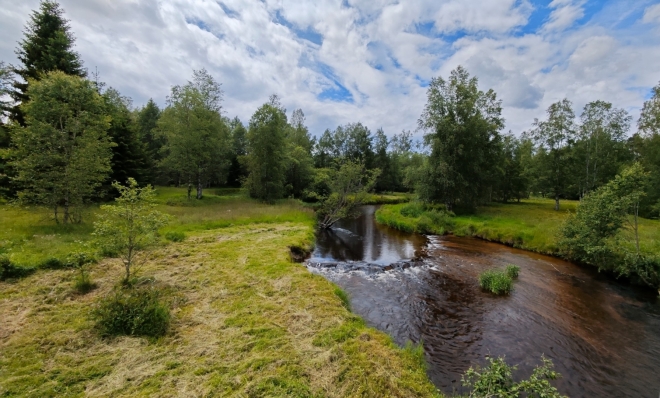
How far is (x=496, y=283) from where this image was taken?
36.7 feet

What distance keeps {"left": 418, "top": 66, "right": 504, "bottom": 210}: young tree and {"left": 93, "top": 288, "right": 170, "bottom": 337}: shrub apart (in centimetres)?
2589

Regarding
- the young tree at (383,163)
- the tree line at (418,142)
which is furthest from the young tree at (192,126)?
the young tree at (383,163)

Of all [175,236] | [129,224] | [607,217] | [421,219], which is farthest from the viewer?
[421,219]

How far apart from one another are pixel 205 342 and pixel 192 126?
29011mm

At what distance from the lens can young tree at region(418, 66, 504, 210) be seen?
27.6 metres

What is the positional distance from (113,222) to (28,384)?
4.45 meters

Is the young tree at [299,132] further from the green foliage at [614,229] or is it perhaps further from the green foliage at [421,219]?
the green foliage at [614,229]

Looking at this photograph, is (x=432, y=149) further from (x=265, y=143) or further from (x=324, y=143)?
(x=324, y=143)

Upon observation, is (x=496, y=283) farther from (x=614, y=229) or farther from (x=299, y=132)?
(x=299, y=132)

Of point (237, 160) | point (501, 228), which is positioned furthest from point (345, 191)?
point (237, 160)

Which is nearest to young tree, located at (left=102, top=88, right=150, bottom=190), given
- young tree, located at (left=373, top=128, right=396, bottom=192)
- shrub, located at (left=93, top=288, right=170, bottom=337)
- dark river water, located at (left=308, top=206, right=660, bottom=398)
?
dark river water, located at (left=308, top=206, right=660, bottom=398)

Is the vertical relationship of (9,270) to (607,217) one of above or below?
below

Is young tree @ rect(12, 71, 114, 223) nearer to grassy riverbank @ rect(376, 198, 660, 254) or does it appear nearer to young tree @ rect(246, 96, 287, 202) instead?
young tree @ rect(246, 96, 287, 202)

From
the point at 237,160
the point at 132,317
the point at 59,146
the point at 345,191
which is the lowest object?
the point at 132,317
